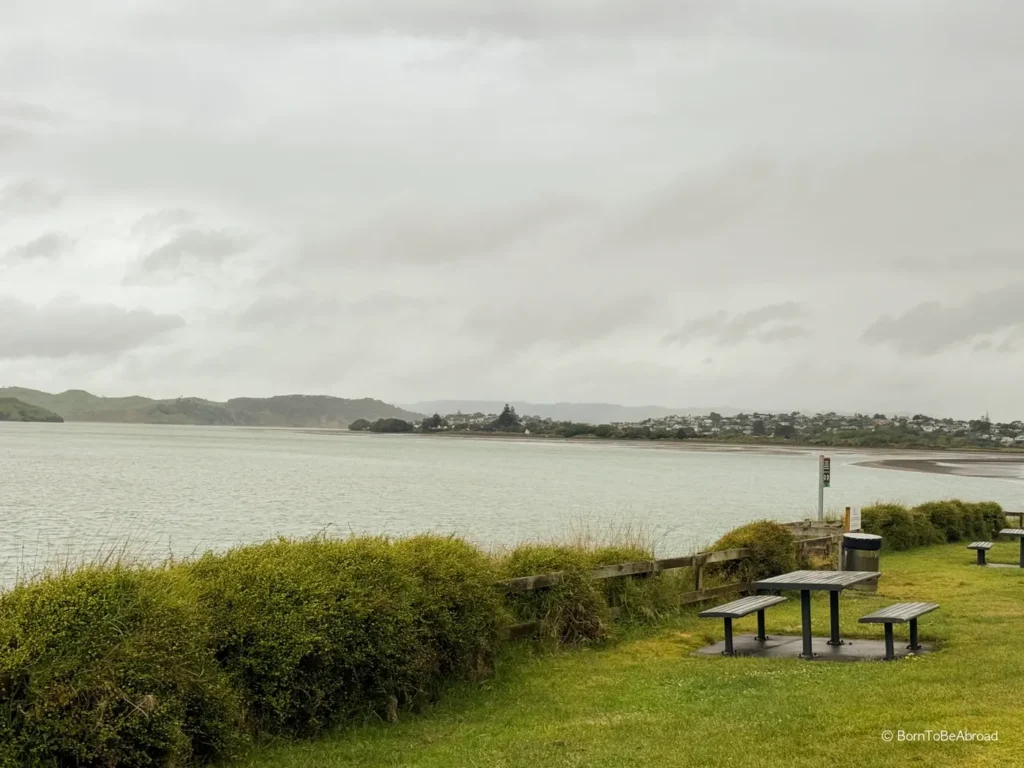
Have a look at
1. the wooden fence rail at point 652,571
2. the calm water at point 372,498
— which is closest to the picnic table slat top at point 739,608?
the wooden fence rail at point 652,571

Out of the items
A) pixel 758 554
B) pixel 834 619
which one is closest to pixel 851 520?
pixel 758 554

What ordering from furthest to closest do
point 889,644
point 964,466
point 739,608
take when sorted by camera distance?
point 964,466, point 739,608, point 889,644

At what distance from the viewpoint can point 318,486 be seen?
56.0 metres

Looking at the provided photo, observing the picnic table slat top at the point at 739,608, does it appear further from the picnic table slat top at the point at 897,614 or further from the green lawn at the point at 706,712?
the picnic table slat top at the point at 897,614

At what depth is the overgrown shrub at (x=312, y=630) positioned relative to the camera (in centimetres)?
732

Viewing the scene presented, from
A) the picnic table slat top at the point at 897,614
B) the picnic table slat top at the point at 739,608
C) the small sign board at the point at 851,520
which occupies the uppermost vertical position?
the small sign board at the point at 851,520

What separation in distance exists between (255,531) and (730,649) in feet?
80.5

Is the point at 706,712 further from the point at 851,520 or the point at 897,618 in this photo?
the point at 851,520

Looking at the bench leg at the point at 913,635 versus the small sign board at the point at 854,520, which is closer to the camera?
the bench leg at the point at 913,635

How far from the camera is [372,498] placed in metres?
48.5

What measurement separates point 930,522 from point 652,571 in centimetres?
1238

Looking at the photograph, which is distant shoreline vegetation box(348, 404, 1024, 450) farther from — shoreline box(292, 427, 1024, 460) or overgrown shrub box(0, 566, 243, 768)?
overgrown shrub box(0, 566, 243, 768)

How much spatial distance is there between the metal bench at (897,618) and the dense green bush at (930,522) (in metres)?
10.4

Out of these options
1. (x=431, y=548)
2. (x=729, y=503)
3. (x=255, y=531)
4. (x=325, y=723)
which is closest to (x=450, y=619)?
(x=431, y=548)
